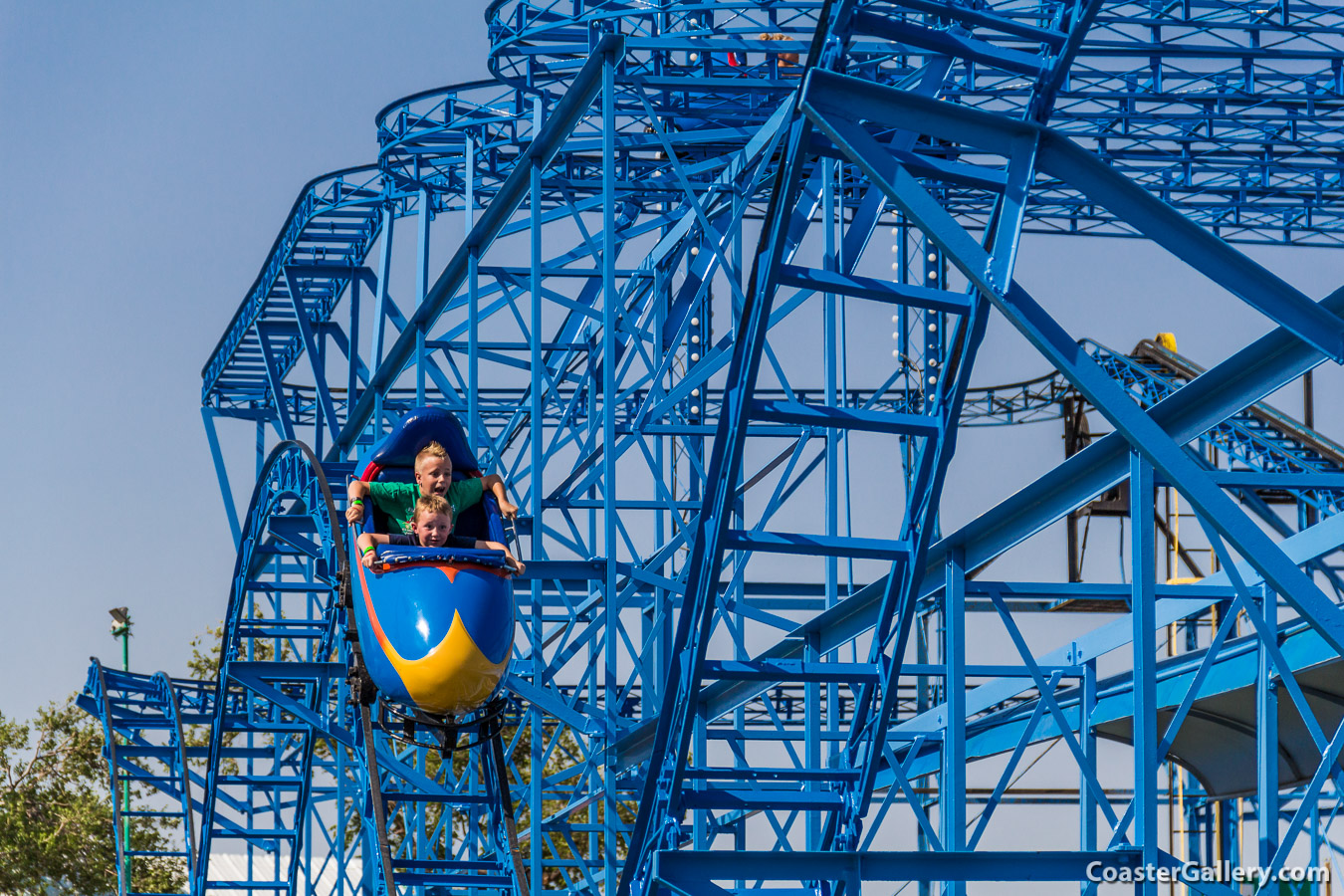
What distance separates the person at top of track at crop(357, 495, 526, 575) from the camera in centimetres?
1495

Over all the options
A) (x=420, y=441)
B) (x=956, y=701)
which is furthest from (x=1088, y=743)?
(x=420, y=441)

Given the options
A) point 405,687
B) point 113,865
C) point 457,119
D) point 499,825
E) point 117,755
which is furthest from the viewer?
point 113,865

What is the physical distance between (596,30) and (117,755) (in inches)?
524

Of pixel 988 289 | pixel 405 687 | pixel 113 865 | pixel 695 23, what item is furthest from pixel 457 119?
pixel 113 865

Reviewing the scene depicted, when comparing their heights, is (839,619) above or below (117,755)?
below

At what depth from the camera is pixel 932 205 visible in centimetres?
957

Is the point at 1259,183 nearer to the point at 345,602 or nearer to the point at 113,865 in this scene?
the point at 345,602

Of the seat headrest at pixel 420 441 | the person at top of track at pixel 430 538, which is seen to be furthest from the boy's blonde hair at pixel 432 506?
the seat headrest at pixel 420 441

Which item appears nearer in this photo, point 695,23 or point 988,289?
point 988,289

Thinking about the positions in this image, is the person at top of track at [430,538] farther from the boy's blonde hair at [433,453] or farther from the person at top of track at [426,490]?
the boy's blonde hair at [433,453]

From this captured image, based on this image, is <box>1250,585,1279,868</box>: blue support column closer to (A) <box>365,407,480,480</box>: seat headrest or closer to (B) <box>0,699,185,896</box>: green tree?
(A) <box>365,407,480,480</box>: seat headrest

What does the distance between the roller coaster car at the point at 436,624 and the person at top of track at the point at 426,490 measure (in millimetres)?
738

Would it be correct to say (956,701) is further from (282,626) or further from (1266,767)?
(282,626)

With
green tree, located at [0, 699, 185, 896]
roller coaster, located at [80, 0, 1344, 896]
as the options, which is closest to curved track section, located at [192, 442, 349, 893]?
roller coaster, located at [80, 0, 1344, 896]
